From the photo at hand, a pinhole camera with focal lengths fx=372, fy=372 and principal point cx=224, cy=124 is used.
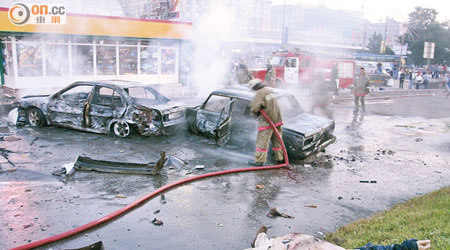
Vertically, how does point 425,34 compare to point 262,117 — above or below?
above

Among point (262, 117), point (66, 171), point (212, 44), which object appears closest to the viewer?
point (66, 171)

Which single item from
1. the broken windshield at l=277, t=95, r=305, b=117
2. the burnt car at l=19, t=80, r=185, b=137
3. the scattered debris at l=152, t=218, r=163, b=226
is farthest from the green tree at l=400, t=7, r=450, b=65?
the scattered debris at l=152, t=218, r=163, b=226

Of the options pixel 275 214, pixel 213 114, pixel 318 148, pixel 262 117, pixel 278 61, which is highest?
pixel 278 61

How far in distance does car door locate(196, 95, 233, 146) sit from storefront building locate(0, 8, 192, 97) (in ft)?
35.7

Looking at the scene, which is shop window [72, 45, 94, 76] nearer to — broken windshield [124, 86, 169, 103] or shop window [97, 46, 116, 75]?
shop window [97, 46, 116, 75]

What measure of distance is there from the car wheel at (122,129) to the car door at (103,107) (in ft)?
0.65

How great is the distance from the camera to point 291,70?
20031 millimetres

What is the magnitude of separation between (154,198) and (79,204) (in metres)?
1.03

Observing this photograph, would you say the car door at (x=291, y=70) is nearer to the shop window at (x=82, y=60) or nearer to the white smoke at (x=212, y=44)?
the white smoke at (x=212, y=44)

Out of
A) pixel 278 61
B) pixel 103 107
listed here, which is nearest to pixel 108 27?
pixel 278 61

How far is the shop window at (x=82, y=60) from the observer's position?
18.0 meters

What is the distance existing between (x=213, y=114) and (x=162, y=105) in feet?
4.86

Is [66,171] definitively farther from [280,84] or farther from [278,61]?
[278,61]

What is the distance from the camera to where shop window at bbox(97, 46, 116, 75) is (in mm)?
18781
